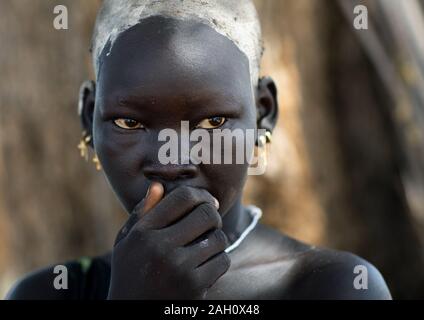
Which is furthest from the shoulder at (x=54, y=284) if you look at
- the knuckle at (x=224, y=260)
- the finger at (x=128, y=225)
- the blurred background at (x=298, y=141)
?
the blurred background at (x=298, y=141)

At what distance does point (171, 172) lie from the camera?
1706 millimetres

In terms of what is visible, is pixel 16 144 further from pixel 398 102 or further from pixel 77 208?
pixel 398 102

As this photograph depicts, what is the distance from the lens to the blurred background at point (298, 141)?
4.58 m

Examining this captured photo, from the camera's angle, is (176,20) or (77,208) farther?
(77,208)

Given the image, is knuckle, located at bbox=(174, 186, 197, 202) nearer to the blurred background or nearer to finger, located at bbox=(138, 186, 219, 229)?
finger, located at bbox=(138, 186, 219, 229)

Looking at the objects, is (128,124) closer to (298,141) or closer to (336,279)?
(336,279)

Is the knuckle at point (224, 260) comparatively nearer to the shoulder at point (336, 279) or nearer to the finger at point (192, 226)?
the finger at point (192, 226)

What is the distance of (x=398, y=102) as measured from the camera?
4602 mm

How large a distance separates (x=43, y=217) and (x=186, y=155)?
335 cm

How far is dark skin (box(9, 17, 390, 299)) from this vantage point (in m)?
1.66

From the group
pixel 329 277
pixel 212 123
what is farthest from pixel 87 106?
pixel 329 277

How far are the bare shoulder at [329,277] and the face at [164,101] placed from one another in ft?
0.97

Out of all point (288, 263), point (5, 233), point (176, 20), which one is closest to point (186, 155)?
point (176, 20)

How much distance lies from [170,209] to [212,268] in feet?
0.49
